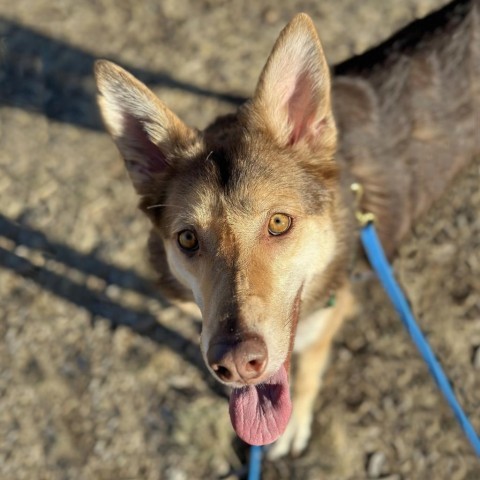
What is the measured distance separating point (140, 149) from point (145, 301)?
1703 mm

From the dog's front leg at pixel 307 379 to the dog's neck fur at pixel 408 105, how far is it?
2.38 ft

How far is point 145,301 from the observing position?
4.66 m

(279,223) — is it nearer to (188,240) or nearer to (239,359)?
(188,240)

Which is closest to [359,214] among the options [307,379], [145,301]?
[307,379]

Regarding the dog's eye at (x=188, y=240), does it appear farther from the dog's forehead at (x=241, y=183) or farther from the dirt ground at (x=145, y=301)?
the dirt ground at (x=145, y=301)

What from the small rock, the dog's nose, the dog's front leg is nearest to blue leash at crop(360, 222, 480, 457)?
the dog's front leg

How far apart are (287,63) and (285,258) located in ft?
3.17

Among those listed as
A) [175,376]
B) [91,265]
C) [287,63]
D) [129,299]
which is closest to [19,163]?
[91,265]

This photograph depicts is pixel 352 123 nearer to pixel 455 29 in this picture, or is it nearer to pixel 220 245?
pixel 455 29

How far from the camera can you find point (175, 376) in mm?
4398

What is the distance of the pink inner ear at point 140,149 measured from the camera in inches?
125

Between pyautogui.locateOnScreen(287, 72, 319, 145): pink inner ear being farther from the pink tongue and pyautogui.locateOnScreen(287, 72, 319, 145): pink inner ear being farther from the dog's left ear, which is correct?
the pink tongue

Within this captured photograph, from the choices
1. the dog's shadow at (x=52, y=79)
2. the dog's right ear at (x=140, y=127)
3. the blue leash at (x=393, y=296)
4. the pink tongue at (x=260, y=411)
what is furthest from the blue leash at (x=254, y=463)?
the dog's shadow at (x=52, y=79)

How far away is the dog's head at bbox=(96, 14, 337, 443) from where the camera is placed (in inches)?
104
